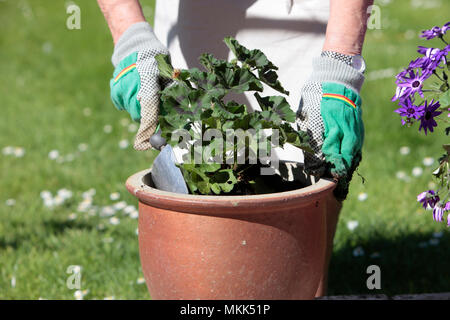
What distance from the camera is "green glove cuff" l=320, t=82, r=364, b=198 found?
5.14 feet

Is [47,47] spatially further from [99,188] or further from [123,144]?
[99,188]

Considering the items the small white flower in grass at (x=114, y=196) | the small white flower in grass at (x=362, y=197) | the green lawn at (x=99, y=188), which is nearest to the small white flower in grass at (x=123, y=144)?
the green lawn at (x=99, y=188)

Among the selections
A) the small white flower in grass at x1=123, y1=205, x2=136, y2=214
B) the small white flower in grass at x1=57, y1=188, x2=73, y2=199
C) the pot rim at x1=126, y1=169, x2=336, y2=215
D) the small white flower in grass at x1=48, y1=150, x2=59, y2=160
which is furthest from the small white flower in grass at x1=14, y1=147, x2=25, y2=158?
the pot rim at x1=126, y1=169, x2=336, y2=215

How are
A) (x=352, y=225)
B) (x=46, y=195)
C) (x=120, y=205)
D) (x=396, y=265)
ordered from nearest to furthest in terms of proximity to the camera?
1. (x=396, y=265)
2. (x=352, y=225)
3. (x=120, y=205)
4. (x=46, y=195)

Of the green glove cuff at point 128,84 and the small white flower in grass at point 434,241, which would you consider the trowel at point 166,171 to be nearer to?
the green glove cuff at point 128,84

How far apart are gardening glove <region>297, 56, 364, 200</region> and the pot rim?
0.10m

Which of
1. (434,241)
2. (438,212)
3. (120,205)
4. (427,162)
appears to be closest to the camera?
(438,212)

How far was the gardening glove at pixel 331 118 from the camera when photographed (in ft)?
5.16

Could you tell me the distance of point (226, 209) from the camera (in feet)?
4.65

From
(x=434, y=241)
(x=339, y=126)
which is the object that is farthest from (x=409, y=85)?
(x=434, y=241)

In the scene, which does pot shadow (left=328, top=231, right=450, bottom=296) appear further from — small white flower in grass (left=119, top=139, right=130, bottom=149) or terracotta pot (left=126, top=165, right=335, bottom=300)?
small white flower in grass (left=119, top=139, right=130, bottom=149)

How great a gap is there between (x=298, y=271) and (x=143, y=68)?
2.28 feet

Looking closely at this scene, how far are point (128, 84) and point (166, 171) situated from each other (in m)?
0.28

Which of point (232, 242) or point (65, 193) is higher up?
point (232, 242)
